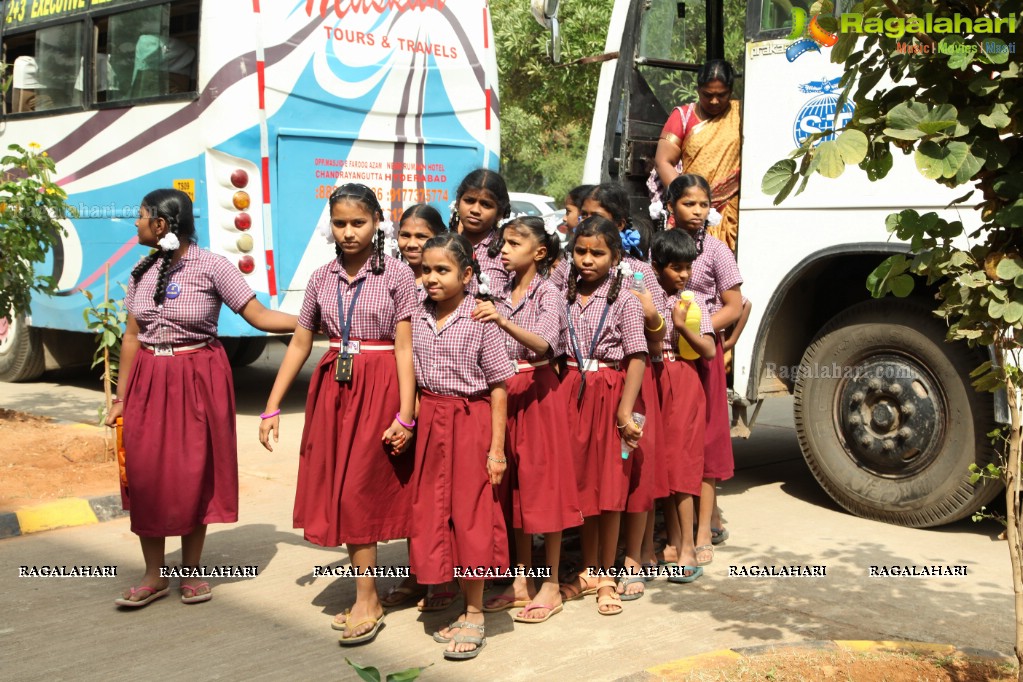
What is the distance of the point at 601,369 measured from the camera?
179 inches

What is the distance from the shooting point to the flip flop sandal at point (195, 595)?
4621mm

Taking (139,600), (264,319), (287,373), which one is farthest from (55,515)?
(287,373)

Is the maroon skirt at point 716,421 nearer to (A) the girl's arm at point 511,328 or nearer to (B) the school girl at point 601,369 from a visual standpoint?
(B) the school girl at point 601,369

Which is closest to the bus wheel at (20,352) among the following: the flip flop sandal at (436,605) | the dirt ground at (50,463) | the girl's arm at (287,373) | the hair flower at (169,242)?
the dirt ground at (50,463)

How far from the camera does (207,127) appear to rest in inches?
326

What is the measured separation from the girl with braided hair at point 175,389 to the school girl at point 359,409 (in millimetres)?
443

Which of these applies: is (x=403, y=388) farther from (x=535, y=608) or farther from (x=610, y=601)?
(x=610, y=601)

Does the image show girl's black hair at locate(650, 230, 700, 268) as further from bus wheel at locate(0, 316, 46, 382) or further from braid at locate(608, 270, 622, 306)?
bus wheel at locate(0, 316, 46, 382)

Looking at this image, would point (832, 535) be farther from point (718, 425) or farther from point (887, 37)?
point (887, 37)

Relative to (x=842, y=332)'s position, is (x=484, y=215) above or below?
above

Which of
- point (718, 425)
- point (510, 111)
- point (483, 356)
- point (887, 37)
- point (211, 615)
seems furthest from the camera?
point (510, 111)

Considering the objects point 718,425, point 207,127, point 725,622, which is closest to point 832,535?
point 718,425

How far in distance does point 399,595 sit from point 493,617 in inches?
17.1

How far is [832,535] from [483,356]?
96.5 inches
